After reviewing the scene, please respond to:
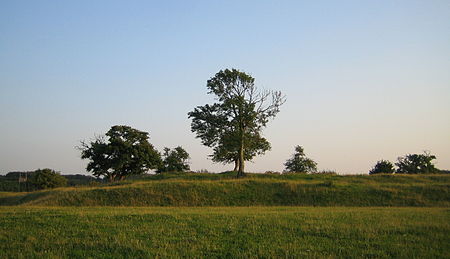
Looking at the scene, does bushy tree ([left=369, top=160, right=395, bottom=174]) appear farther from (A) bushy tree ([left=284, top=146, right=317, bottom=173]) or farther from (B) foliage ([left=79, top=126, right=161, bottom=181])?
(B) foliage ([left=79, top=126, right=161, bottom=181])

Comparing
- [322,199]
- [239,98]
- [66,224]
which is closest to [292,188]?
[322,199]

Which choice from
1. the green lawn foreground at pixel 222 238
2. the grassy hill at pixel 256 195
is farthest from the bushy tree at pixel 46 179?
the green lawn foreground at pixel 222 238

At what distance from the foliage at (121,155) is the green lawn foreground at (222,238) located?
45.2 m

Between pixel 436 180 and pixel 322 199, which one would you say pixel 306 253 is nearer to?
pixel 322 199

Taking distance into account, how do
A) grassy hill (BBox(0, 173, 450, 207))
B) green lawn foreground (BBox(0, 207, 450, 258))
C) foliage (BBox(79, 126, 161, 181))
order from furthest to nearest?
foliage (BBox(79, 126, 161, 181)) < grassy hill (BBox(0, 173, 450, 207)) < green lawn foreground (BBox(0, 207, 450, 258))

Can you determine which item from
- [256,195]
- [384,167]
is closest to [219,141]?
[256,195]

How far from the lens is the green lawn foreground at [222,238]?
9297mm

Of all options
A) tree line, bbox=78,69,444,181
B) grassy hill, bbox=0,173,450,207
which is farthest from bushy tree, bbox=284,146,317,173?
grassy hill, bbox=0,173,450,207

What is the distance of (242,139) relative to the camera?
4266 cm

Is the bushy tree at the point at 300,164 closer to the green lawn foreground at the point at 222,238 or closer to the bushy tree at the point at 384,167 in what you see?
the bushy tree at the point at 384,167

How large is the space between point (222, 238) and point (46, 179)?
214 feet

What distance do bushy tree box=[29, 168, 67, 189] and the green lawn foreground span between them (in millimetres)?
57395

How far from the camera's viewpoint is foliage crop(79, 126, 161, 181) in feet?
196

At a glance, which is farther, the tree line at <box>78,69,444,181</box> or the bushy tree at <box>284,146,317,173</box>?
the bushy tree at <box>284,146,317,173</box>
